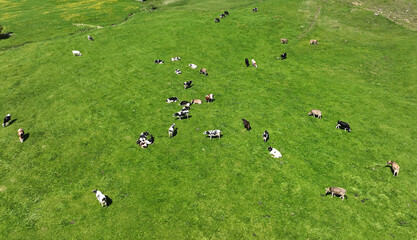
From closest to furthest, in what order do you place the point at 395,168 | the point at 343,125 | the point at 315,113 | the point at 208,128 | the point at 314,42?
the point at 395,168, the point at 208,128, the point at 343,125, the point at 315,113, the point at 314,42

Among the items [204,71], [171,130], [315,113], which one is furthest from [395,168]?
[204,71]

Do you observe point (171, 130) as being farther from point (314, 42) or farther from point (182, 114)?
point (314, 42)

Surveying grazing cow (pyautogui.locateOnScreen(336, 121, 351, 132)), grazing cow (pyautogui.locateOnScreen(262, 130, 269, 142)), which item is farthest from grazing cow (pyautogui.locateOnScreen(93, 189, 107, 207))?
grazing cow (pyautogui.locateOnScreen(336, 121, 351, 132))

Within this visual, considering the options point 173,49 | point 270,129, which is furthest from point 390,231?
point 173,49

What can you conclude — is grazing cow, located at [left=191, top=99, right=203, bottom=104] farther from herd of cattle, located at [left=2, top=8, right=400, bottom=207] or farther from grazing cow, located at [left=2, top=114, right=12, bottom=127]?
grazing cow, located at [left=2, top=114, right=12, bottom=127]

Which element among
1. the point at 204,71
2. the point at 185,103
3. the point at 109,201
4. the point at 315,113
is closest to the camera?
the point at 109,201

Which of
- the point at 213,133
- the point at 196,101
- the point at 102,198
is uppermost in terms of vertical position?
the point at 196,101

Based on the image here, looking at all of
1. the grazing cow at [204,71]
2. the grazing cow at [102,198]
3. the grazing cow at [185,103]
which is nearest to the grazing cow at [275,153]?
the grazing cow at [185,103]

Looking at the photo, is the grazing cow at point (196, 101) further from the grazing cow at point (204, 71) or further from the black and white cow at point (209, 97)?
the grazing cow at point (204, 71)
